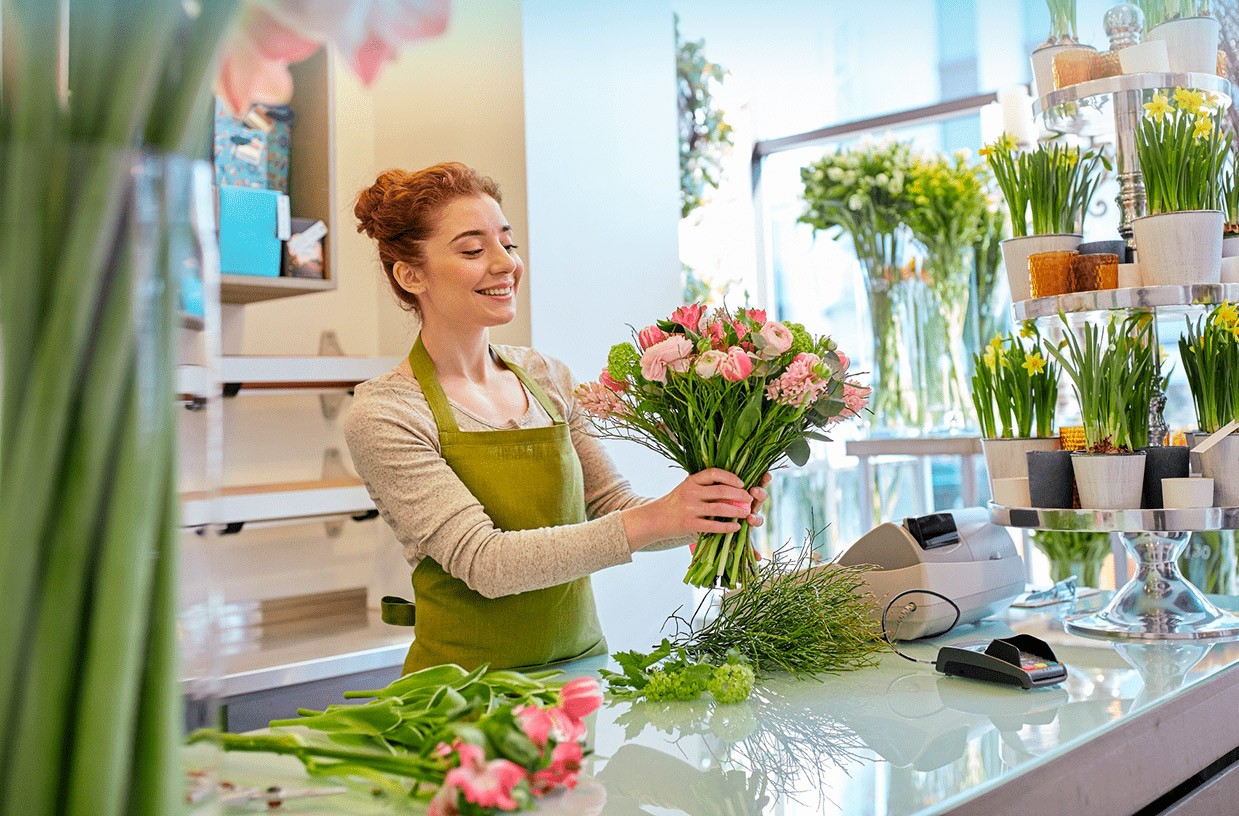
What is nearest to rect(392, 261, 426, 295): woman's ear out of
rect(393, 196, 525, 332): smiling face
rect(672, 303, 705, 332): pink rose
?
rect(393, 196, 525, 332): smiling face

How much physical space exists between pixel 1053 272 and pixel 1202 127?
296mm

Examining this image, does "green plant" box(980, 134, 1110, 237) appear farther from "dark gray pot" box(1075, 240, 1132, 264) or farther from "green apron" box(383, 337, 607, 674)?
"green apron" box(383, 337, 607, 674)

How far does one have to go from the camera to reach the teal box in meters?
2.25

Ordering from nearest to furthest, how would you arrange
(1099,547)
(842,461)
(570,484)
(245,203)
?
(570,484), (245,203), (1099,547), (842,461)

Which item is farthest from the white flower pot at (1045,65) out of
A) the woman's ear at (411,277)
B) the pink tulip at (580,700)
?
the pink tulip at (580,700)

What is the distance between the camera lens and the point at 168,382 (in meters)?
0.45

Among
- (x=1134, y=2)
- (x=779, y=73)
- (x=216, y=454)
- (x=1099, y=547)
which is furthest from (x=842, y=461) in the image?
(x=216, y=454)

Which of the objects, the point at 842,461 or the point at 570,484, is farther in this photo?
the point at 842,461

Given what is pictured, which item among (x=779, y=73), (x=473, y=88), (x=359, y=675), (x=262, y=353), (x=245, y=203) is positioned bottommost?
(x=359, y=675)

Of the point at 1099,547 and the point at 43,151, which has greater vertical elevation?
the point at 43,151

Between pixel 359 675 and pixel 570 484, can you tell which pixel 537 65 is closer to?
pixel 570 484

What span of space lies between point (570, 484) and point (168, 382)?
4.27 ft

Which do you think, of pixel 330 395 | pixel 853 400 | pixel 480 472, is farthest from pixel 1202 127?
pixel 330 395

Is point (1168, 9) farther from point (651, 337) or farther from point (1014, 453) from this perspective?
point (651, 337)
